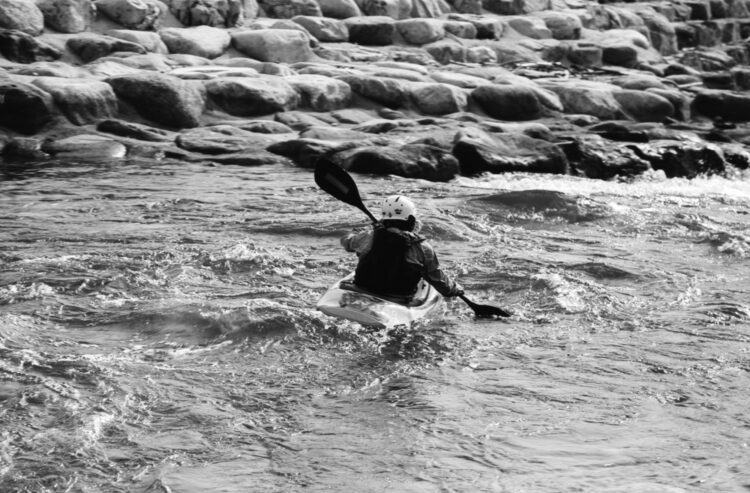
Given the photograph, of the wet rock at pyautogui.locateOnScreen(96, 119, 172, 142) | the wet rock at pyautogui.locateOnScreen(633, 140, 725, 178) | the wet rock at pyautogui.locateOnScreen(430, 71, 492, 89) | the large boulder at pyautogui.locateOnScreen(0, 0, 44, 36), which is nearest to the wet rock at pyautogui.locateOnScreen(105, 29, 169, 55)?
the large boulder at pyautogui.locateOnScreen(0, 0, 44, 36)

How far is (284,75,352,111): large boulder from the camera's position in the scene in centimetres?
1691

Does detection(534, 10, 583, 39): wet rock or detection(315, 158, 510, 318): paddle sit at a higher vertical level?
detection(315, 158, 510, 318): paddle

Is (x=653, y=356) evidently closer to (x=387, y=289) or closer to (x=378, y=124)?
(x=387, y=289)

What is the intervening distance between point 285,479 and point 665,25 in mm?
26812

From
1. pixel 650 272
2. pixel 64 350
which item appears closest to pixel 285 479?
pixel 64 350

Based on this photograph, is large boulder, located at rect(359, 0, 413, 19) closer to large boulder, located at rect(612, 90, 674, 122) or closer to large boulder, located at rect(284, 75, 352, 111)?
large boulder, located at rect(612, 90, 674, 122)

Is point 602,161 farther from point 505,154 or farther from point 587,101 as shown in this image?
point 587,101

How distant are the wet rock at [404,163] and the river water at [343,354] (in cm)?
153

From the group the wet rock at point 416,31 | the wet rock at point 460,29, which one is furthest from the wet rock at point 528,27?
the wet rock at point 416,31

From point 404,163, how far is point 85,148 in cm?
400

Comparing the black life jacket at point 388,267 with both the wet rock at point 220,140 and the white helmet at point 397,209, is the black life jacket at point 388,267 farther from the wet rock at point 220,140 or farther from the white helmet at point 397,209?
the wet rock at point 220,140

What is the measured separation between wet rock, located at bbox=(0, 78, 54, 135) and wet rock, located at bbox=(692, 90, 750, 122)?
1202cm

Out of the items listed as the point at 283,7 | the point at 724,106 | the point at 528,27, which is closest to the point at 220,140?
the point at 283,7

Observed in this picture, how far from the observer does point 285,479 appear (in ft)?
17.6
